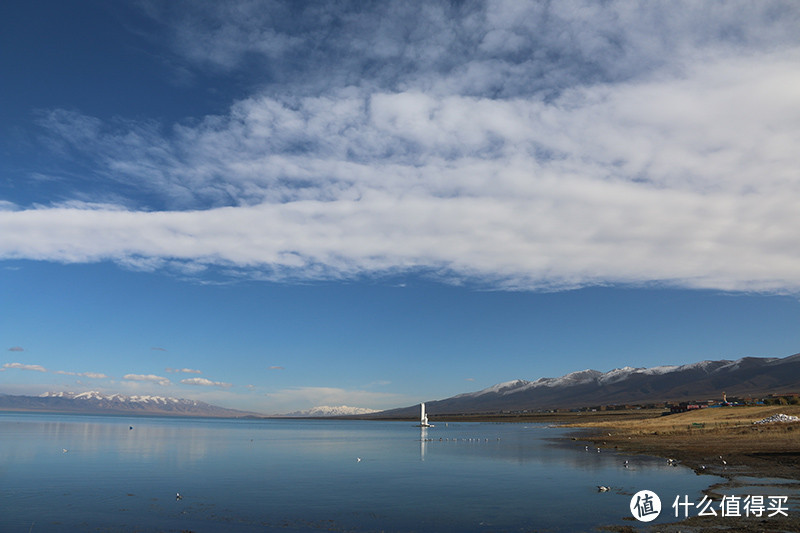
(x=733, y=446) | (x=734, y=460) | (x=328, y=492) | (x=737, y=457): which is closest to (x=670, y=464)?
(x=734, y=460)

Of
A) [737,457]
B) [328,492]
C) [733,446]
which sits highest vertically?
[737,457]

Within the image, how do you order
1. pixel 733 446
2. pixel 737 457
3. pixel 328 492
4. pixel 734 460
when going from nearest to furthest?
pixel 328 492, pixel 734 460, pixel 737 457, pixel 733 446

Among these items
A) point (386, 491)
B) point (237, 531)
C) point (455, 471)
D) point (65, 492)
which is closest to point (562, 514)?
point (386, 491)

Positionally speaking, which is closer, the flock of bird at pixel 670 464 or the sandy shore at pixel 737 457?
the sandy shore at pixel 737 457

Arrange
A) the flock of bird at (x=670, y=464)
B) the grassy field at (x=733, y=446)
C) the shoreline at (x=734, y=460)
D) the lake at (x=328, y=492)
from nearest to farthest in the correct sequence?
the shoreline at (x=734, y=460) → the lake at (x=328, y=492) → the flock of bird at (x=670, y=464) → the grassy field at (x=733, y=446)

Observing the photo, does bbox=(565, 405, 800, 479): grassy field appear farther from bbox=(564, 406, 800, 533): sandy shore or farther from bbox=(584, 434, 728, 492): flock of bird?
bbox=(584, 434, 728, 492): flock of bird

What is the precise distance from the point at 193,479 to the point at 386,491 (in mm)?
16292

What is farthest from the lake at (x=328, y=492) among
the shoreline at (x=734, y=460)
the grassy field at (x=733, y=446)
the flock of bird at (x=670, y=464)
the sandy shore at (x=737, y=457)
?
the grassy field at (x=733, y=446)

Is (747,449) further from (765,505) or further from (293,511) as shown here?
(293,511)

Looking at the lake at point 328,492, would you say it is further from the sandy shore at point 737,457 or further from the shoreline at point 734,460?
the sandy shore at point 737,457

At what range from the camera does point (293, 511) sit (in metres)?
29.0

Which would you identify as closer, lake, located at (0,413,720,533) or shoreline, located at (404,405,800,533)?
shoreline, located at (404,405,800,533)

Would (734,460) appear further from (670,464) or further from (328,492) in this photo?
(328,492)

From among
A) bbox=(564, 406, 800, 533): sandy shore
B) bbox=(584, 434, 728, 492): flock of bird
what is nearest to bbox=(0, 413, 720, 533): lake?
bbox=(584, 434, 728, 492): flock of bird
